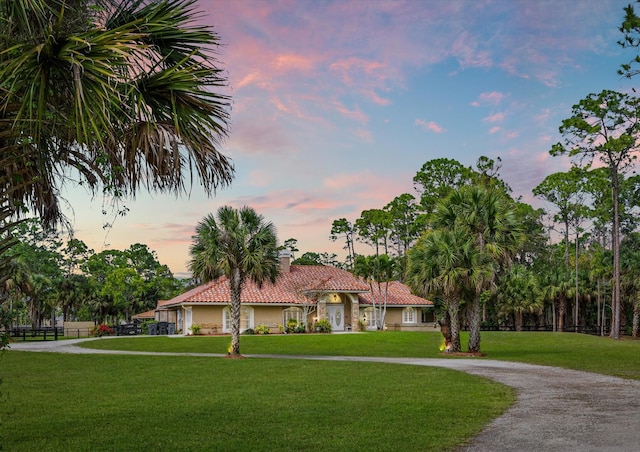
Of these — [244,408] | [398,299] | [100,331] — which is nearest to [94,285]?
[100,331]

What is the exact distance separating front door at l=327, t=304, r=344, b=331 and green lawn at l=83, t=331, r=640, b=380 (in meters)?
8.48

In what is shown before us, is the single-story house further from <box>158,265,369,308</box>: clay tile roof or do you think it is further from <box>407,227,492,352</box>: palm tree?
<box>407,227,492,352</box>: palm tree

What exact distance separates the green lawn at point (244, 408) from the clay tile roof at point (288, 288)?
86.2 ft

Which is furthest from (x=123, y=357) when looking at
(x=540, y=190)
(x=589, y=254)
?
(x=589, y=254)

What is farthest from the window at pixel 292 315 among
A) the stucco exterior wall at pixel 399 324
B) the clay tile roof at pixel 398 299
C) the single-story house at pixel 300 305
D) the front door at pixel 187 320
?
the stucco exterior wall at pixel 399 324

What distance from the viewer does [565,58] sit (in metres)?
23.7

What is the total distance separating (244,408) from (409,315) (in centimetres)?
4494

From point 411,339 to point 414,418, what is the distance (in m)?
29.4

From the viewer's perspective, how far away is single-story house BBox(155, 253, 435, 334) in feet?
152

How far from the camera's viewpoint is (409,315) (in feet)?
182

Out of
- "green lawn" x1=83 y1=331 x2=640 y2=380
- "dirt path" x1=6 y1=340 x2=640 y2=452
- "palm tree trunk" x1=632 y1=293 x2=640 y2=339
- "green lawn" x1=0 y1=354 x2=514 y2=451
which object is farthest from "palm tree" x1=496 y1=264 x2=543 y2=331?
"dirt path" x1=6 y1=340 x2=640 y2=452

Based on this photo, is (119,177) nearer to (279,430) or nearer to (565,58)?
(279,430)

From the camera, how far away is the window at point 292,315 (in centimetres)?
4892

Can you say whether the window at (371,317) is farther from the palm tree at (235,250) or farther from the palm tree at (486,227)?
the palm tree at (235,250)
